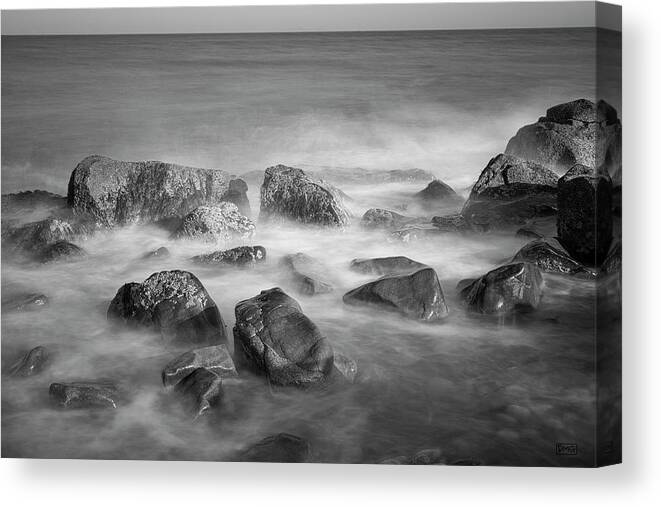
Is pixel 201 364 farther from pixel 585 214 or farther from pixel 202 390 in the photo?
pixel 585 214

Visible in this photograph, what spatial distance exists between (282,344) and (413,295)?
1.90 feet

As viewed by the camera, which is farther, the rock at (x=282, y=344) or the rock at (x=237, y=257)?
the rock at (x=237, y=257)

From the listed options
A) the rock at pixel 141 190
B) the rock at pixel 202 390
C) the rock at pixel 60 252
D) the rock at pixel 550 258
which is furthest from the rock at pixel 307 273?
the rock at pixel 60 252

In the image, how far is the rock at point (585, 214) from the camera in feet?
11.0

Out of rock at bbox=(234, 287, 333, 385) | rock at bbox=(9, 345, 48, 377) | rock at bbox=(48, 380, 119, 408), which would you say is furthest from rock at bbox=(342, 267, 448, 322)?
rock at bbox=(9, 345, 48, 377)

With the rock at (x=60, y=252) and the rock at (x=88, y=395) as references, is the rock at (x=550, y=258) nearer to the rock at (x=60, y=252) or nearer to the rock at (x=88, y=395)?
the rock at (x=88, y=395)

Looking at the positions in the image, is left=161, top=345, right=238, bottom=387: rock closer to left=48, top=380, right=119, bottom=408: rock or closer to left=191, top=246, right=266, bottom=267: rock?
left=48, top=380, right=119, bottom=408: rock

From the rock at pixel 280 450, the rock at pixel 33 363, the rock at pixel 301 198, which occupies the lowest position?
the rock at pixel 280 450

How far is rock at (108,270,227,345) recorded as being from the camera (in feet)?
11.6

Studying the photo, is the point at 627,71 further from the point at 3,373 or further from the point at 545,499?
the point at 3,373

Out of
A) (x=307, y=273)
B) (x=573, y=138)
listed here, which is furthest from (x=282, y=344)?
(x=573, y=138)

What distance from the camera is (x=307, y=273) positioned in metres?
3.56

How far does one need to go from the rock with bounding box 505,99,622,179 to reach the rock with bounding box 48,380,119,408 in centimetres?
196

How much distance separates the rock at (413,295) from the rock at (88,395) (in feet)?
3.79
